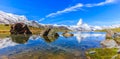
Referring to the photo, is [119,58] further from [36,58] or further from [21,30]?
[21,30]

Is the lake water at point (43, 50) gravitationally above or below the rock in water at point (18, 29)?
below

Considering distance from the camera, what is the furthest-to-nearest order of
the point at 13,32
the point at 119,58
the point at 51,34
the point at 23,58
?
1. the point at 13,32
2. the point at 51,34
3. the point at 23,58
4. the point at 119,58

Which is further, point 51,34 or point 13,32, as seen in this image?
point 13,32

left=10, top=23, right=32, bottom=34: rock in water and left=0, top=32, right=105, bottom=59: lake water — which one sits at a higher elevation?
left=10, top=23, right=32, bottom=34: rock in water

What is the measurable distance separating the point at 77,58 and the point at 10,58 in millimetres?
11975

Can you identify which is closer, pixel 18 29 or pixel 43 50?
pixel 43 50

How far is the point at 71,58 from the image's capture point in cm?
3161

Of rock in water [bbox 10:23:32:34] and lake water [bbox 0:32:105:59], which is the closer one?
lake water [bbox 0:32:105:59]

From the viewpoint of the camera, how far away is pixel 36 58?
102ft

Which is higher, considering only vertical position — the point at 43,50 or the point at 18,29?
the point at 18,29

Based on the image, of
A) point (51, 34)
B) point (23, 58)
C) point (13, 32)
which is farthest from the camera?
point (13, 32)

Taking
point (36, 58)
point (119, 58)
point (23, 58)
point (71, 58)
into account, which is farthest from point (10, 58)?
point (119, 58)

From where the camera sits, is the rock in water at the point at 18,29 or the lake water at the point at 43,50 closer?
the lake water at the point at 43,50

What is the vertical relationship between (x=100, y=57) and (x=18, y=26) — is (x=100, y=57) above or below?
below
